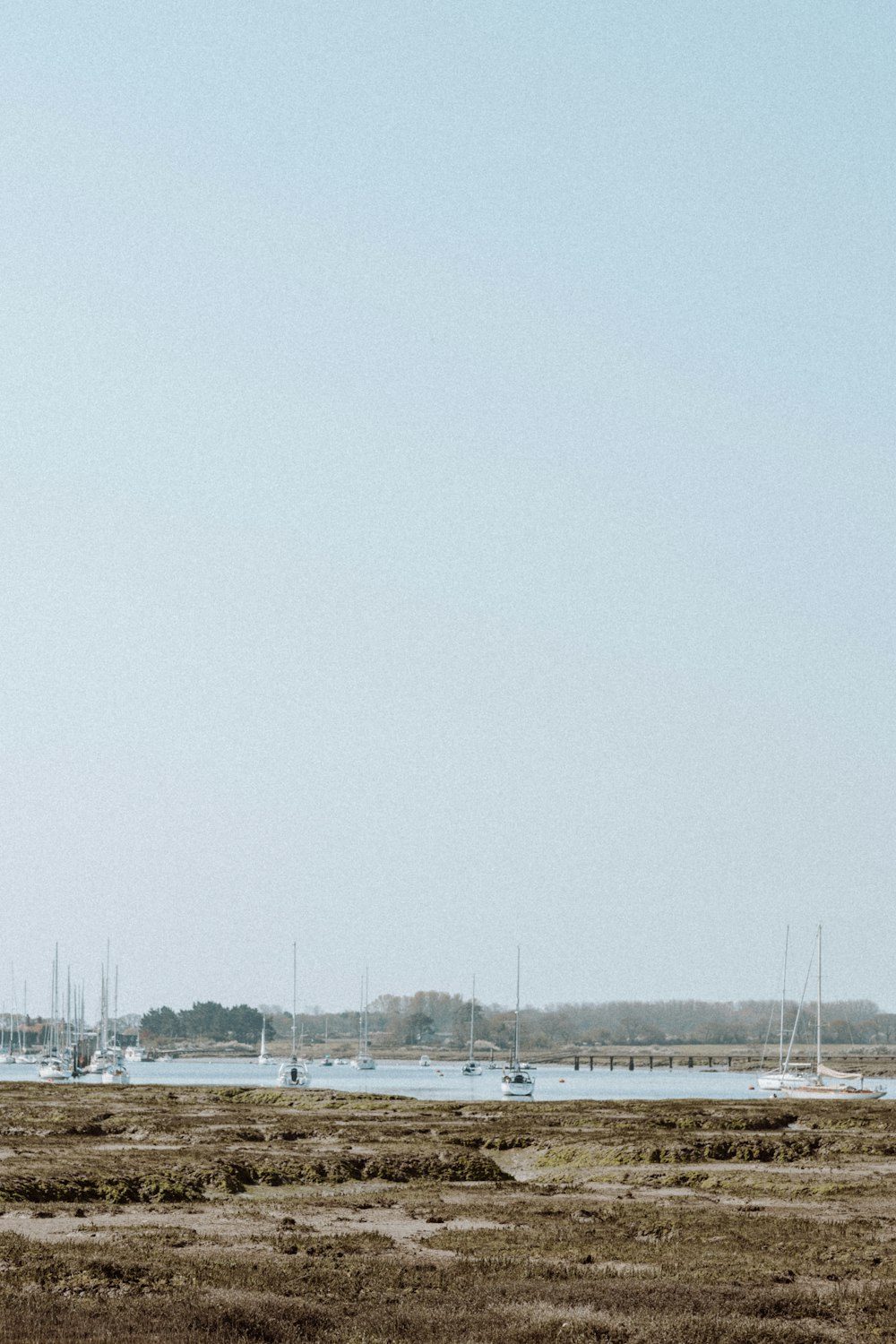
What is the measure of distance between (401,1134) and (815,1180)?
27690mm

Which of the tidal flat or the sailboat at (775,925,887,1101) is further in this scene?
the sailboat at (775,925,887,1101)

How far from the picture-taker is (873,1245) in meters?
36.4

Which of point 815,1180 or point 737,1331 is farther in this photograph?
point 815,1180

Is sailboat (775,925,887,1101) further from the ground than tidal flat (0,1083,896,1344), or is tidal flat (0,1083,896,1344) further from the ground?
tidal flat (0,1083,896,1344)

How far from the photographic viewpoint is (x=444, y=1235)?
37.9 m

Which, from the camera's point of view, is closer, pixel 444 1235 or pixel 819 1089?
pixel 444 1235

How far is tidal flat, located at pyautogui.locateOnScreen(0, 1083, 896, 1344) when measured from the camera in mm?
25656

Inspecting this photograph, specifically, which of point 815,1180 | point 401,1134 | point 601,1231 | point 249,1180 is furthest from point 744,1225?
point 401,1134

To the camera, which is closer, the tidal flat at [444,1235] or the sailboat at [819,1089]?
the tidal flat at [444,1235]

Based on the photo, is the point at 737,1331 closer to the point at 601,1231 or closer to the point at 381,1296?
the point at 381,1296

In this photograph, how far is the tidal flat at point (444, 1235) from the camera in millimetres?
25656

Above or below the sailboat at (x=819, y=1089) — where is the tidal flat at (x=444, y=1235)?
above

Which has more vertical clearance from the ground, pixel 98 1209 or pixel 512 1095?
pixel 98 1209

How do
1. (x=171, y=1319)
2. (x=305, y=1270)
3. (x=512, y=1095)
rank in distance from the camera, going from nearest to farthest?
(x=171, y=1319) < (x=305, y=1270) < (x=512, y=1095)
